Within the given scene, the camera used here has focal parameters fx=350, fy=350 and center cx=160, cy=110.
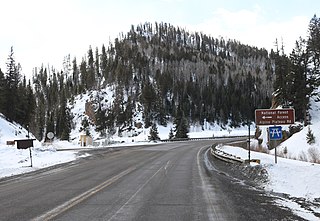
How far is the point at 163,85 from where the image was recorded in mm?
133625

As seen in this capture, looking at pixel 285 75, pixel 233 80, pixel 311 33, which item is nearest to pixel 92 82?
pixel 233 80

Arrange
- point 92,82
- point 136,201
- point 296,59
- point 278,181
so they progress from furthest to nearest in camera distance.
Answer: point 92,82, point 296,59, point 278,181, point 136,201

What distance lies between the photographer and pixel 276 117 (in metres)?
16.6

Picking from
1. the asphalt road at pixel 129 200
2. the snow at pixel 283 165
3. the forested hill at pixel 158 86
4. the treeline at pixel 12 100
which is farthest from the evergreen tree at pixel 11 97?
the asphalt road at pixel 129 200

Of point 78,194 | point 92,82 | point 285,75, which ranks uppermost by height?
point 92,82

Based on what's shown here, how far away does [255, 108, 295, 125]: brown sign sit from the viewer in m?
16.6

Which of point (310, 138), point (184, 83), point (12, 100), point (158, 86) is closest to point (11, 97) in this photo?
point (12, 100)

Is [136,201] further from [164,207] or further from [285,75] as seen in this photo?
[285,75]

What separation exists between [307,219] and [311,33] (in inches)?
4017

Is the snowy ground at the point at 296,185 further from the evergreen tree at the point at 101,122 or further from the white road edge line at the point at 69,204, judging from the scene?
the evergreen tree at the point at 101,122

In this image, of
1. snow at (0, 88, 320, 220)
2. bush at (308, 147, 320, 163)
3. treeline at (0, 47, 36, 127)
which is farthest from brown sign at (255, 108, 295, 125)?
treeline at (0, 47, 36, 127)

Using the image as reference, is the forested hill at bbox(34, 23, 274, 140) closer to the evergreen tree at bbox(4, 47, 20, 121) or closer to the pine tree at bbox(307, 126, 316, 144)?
the evergreen tree at bbox(4, 47, 20, 121)

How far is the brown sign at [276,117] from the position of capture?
16.6m

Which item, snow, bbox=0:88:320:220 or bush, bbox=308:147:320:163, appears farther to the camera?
bush, bbox=308:147:320:163
